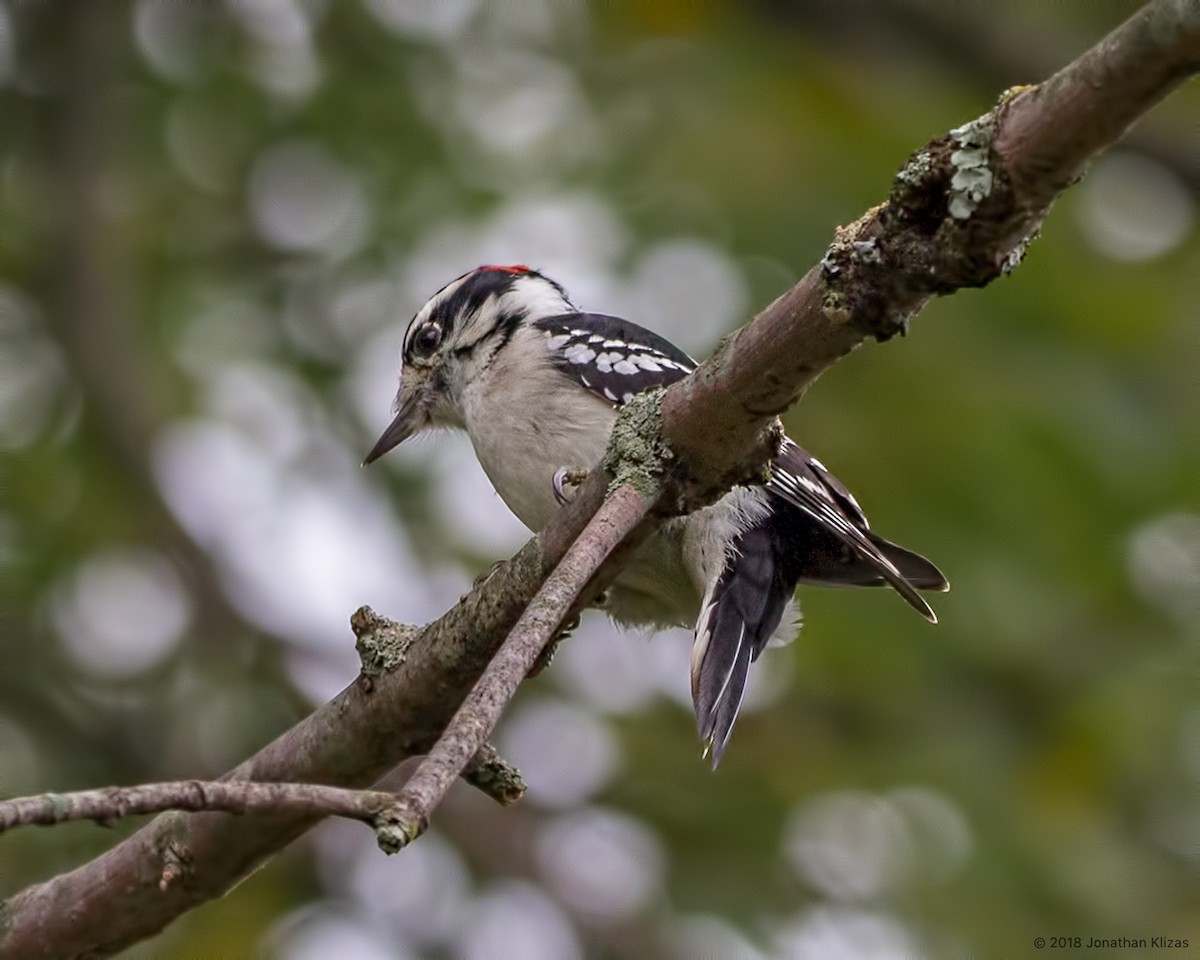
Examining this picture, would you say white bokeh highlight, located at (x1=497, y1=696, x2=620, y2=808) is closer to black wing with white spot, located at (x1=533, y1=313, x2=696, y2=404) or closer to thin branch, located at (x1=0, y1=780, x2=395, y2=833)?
black wing with white spot, located at (x1=533, y1=313, x2=696, y2=404)

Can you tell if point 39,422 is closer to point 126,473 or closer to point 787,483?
point 126,473

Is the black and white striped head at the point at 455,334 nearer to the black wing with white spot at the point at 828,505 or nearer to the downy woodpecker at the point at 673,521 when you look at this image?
the downy woodpecker at the point at 673,521

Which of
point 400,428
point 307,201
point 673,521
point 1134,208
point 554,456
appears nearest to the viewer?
point 673,521

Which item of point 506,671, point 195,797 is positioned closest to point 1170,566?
point 506,671

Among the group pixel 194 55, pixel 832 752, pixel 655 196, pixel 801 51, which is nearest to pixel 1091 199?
pixel 801 51

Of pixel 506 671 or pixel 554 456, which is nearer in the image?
pixel 506 671

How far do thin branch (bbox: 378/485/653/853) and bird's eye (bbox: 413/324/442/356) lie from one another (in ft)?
9.23

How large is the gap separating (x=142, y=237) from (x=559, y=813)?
348cm

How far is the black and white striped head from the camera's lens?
5500 mm

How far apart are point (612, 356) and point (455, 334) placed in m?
1.01

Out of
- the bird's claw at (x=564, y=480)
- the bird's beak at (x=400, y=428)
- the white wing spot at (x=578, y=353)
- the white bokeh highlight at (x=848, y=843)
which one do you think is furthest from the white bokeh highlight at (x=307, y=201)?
the white bokeh highlight at (x=848, y=843)

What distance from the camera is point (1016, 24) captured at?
729 centimetres

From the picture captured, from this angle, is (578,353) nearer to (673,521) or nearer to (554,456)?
(554,456)

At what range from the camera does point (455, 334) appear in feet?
18.5
